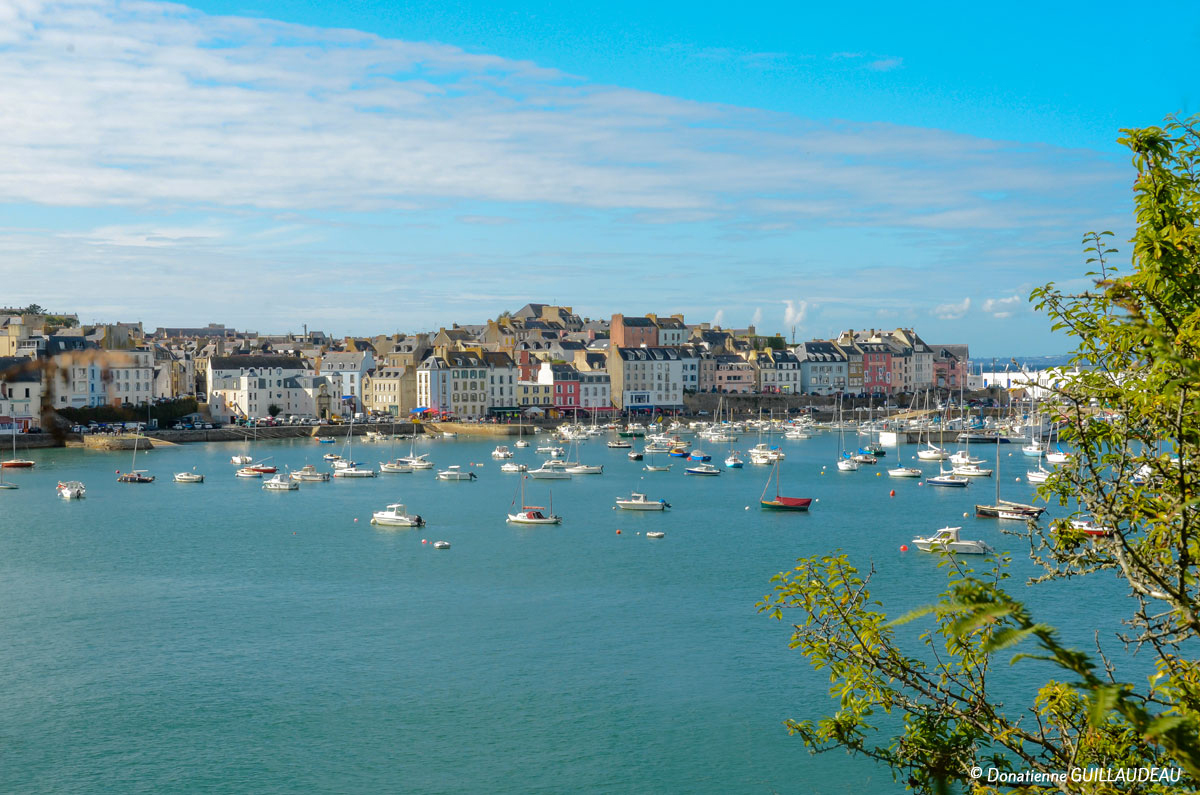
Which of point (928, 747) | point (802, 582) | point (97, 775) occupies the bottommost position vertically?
point (97, 775)

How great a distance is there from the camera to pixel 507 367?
88.6 metres

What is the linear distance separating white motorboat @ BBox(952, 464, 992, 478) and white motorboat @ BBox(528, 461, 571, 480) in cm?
1879

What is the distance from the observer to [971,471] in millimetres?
54531

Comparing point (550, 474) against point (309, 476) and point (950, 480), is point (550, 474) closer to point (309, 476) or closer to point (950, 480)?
point (309, 476)

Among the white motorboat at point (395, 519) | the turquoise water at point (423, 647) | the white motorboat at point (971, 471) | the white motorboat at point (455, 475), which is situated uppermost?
the white motorboat at point (971, 471)

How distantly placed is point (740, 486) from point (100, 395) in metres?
44.9

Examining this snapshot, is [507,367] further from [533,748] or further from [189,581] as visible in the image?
[533,748]

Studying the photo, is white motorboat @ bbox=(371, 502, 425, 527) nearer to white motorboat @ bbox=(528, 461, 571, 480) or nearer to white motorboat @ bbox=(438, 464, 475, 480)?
white motorboat @ bbox=(438, 464, 475, 480)

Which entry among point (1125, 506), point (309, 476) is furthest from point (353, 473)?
point (1125, 506)

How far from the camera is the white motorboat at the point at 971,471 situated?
177 ft

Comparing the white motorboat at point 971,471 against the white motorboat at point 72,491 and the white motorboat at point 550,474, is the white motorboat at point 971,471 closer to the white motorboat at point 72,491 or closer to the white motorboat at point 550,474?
the white motorboat at point 550,474

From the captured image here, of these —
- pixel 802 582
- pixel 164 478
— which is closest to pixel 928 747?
pixel 802 582

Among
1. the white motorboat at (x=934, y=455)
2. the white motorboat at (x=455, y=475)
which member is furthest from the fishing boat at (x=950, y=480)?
the white motorboat at (x=455, y=475)

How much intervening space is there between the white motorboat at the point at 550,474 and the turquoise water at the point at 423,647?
12.8 m
